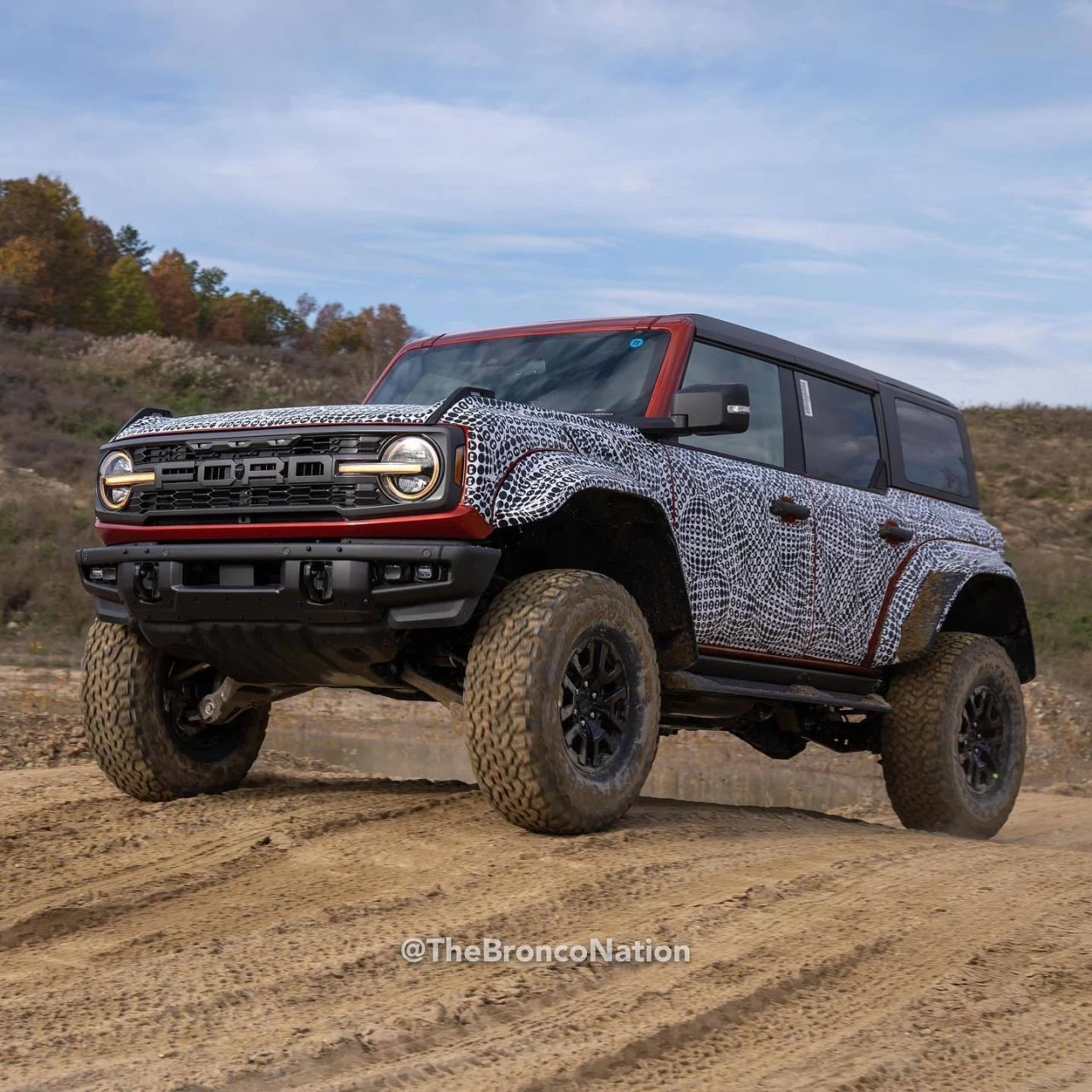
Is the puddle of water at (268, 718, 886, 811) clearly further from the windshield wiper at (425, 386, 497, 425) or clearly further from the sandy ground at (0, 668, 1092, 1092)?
the windshield wiper at (425, 386, 497, 425)

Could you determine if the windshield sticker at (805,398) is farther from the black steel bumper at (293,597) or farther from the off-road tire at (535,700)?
the black steel bumper at (293,597)

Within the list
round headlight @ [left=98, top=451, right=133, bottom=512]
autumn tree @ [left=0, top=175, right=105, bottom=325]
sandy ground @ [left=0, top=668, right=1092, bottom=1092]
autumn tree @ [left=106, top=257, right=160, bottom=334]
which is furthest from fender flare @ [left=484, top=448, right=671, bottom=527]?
autumn tree @ [left=106, top=257, right=160, bottom=334]

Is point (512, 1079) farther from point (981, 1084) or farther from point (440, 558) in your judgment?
point (440, 558)

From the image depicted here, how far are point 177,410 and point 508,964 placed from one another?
35.6 meters

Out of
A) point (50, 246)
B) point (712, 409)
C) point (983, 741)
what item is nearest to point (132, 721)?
point (712, 409)

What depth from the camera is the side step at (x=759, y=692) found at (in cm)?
575

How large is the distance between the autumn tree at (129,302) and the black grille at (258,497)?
183 ft

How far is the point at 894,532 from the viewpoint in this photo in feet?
23.4

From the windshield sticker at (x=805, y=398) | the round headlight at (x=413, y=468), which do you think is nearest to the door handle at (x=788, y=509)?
the windshield sticker at (x=805, y=398)

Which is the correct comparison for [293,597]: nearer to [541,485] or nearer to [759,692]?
[541,485]

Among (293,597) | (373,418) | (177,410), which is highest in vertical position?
(177,410)

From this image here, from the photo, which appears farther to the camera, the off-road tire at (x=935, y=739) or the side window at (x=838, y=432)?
the off-road tire at (x=935, y=739)

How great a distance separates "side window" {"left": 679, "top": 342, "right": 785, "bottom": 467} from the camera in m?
6.14

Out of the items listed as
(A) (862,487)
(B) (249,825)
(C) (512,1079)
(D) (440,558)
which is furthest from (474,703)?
(A) (862,487)
